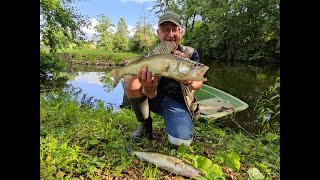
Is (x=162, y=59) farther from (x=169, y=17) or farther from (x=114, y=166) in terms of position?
(x=114, y=166)

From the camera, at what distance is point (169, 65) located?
1751 millimetres

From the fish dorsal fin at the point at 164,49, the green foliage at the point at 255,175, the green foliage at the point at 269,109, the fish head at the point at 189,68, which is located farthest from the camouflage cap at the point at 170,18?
the green foliage at the point at 255,175

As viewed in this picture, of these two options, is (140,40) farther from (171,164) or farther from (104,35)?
(171,164)

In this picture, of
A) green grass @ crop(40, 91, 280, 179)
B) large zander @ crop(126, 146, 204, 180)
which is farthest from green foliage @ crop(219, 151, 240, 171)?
large zander @ crop(126, 146, 204, 180)

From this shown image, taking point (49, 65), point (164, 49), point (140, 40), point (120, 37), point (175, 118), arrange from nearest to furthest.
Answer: point (164, 49) → point (175, 118) → point (49, 65) → point (140, 40) → point (120, 37)

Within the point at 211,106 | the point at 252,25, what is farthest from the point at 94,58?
the point at 211,106

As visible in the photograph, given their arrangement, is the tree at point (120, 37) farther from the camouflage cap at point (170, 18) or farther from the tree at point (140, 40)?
the camouflage cap at point (170, 18)

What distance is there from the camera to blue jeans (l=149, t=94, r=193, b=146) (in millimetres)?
2289

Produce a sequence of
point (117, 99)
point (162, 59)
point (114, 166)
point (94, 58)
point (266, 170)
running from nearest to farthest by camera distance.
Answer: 1. point (162, 59)
2. point (114, 166)
3. point (266, 170)
4. point (117, 99)
5. point (94, 58)

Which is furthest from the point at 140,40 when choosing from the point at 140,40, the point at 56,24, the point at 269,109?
the point at 269,109

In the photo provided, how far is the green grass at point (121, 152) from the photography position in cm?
186

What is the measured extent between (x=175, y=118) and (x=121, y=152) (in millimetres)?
518
